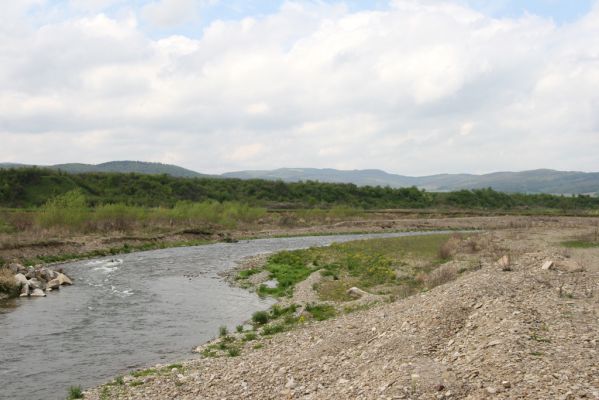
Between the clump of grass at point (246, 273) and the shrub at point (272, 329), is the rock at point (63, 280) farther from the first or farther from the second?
the shrub at point (272, 329)

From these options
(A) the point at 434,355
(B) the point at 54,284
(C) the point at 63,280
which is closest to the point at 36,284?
(B) the point at 54,284

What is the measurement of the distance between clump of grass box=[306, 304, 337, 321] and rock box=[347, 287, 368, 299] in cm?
285

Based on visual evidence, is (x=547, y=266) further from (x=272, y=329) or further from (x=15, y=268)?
(x=15, y=268)

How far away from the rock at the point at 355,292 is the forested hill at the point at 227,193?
79.5 m

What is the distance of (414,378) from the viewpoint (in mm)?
13078

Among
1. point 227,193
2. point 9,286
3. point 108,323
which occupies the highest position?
point 227,193

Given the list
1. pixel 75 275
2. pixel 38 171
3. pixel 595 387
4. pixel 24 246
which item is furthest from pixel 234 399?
pixel 38 171

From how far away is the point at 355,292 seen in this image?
3123cm

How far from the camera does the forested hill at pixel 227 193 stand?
112 m

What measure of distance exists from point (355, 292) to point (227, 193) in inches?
4323

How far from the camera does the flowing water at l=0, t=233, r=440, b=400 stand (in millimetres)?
19688

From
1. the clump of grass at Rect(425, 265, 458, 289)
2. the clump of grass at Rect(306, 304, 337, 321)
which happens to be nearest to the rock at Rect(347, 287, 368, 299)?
the clump of grass at Rect(306, 304, 337, 321)

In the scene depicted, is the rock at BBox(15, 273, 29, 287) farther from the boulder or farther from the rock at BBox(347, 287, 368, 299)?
the rock at BBox(347, 287, 368, 299)

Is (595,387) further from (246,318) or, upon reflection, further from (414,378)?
(246,318)
